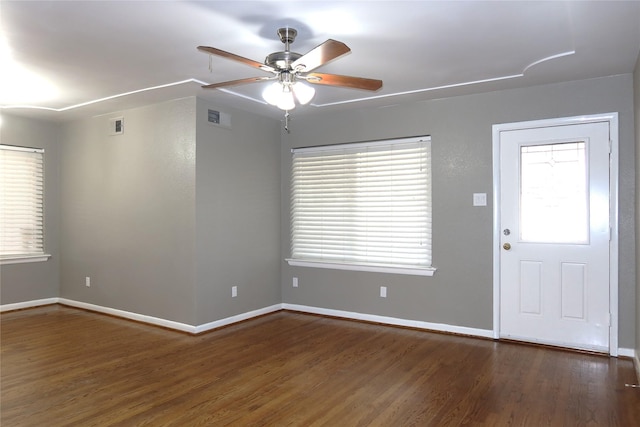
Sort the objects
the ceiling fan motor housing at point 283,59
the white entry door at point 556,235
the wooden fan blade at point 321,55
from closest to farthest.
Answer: the wooden fan blade at point 321,55 < the ceiling fan motor housing at point 283,59 < the white entry door at point 556,235

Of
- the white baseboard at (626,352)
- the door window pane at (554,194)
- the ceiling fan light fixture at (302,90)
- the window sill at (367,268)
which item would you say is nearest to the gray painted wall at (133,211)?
the window sill at (367,268)

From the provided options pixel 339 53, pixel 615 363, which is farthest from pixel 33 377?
pixel 615 363

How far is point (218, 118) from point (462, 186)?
8.84 feet

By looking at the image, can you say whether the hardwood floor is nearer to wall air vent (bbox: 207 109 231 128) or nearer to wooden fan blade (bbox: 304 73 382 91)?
wooden fan blade (bbox: 304 73 382 91)

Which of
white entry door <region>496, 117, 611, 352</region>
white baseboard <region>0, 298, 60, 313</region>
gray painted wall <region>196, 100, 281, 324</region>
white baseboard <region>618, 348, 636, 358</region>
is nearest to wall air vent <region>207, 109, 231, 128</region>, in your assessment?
gray painted wall <region>196, 100, 281, 324</region>

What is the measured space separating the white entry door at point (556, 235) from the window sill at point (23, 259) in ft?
18.4

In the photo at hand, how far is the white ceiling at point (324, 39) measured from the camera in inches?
104

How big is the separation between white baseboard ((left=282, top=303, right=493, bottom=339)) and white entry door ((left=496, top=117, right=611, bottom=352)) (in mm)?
259

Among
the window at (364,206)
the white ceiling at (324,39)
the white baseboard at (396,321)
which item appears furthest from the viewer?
the window at (364,206)

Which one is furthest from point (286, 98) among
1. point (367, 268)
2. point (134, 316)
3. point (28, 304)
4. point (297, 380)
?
point (28, 304)

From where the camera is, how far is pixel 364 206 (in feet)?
17.0

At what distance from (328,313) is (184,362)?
2064 millimetres

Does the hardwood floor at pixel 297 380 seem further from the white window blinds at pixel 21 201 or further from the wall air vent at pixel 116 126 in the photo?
the wall air vent at pixel 116 126

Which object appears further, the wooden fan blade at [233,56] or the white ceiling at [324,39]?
the white ceiling at [324,39]
